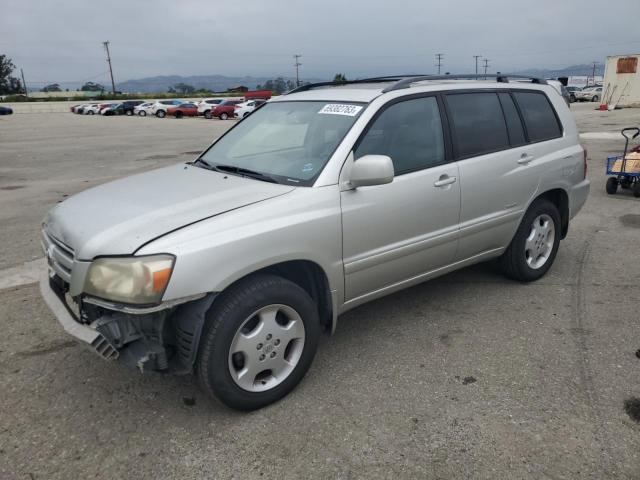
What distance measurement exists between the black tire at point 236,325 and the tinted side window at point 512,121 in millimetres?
2451

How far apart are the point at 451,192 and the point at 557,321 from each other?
131 cm

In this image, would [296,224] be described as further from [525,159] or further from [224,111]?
[224,111]

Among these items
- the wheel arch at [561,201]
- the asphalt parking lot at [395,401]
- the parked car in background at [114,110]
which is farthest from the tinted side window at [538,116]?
the parked car in background at [114,110]

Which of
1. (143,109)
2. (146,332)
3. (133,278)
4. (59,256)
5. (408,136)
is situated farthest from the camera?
(143,109)

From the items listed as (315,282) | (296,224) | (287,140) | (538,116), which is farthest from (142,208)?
(538,116)

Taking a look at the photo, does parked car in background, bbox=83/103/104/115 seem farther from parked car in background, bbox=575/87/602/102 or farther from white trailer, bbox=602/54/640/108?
parked car in background, bbox=575/87/602/102

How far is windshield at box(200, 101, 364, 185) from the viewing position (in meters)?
3.37

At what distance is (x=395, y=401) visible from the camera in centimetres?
306

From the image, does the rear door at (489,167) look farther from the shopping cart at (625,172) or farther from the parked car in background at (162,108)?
the parked car in background at (162,108)

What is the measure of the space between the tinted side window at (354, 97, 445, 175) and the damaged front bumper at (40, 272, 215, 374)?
4.83 feet

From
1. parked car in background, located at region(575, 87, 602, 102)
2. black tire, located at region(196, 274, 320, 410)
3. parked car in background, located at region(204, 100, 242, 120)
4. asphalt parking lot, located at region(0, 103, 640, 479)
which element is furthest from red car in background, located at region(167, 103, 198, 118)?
black tire, located at region(196, 274, 320, 410)

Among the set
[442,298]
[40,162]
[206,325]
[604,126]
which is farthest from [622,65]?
[206,325]

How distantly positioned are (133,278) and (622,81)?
1549 inches

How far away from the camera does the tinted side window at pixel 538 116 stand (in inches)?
181
